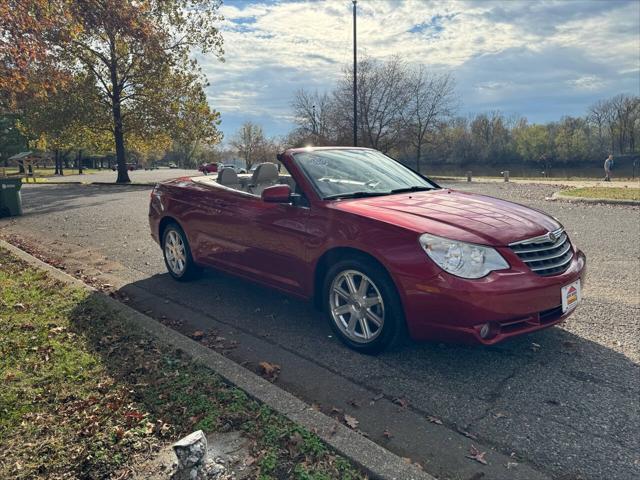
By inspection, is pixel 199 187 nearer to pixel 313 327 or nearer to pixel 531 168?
pixel 313 327

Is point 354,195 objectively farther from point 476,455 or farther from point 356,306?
point 476,455

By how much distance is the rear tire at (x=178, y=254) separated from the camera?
18.2 feet

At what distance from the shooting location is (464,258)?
311cm

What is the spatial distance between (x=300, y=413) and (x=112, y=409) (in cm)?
111

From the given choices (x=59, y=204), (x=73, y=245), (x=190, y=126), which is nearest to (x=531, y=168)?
(x=190, y=126)

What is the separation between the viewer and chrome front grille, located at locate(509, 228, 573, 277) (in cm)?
323

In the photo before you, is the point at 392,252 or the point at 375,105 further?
the point at 375,105

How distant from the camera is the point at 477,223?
3.37 m

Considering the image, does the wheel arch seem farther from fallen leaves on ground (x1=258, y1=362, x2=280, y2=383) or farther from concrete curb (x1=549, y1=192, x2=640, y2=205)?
concrete curb (x1=549, y1=192, x2=640, y2=205)

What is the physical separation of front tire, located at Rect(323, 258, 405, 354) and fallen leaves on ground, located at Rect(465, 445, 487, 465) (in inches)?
39.7

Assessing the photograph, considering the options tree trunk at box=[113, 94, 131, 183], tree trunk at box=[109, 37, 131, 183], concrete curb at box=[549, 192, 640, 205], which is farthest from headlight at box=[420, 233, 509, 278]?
tree trunk at box=[113, 94, 131, 183]

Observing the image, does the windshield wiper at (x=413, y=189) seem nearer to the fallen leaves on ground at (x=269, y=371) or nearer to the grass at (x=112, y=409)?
the fallen leaves on ground at (x=269, y=371)

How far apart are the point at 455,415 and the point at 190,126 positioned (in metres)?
28.8

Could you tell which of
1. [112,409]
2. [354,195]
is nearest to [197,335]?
[112,409]
